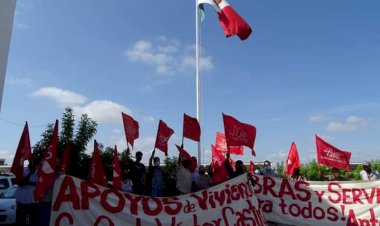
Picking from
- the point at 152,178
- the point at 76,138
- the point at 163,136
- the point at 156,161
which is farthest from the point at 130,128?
the point at 76,138

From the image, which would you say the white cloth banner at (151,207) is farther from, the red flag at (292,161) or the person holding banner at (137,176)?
the red flag at (292,161)

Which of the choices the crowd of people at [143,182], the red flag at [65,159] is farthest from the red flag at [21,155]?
the red flag at [65,159]

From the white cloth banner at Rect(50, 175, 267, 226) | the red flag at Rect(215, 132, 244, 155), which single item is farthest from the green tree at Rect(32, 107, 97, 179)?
the white cloth banner at Rect(50, 175, 267, 226)

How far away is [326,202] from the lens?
10.1m

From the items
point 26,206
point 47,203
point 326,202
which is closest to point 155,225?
point 47,203

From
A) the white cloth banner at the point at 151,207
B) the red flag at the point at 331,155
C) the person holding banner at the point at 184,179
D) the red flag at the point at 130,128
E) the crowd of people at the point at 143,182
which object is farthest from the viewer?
the red flag at the point at 331,155

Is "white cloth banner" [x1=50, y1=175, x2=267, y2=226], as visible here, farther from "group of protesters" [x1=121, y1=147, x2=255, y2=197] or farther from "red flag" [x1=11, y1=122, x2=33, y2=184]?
"red flag" [x1=11, y1=122, x2=33, y2=184]

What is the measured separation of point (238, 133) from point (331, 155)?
3780 mm

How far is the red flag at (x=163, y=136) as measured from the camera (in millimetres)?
11415

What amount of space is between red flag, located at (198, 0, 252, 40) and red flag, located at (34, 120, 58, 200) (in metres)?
8.58

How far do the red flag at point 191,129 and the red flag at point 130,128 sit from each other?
4.24ft

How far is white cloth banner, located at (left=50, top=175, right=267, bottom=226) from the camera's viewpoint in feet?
25.4

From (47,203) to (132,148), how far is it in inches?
138

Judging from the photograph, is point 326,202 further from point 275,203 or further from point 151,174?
point 151,174
